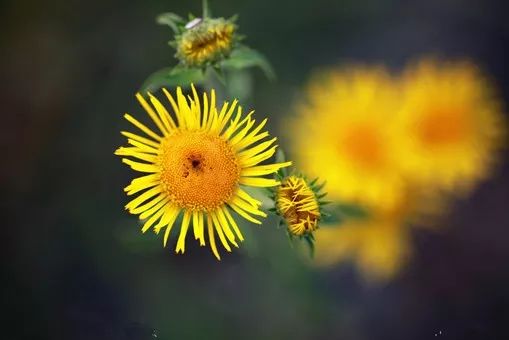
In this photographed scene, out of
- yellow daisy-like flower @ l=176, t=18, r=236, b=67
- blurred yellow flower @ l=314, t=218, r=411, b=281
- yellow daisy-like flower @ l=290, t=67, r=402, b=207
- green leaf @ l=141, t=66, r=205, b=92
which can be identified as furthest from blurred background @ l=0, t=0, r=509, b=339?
yellow daisy-like flower @ l=176, t=18, r=236, b=67

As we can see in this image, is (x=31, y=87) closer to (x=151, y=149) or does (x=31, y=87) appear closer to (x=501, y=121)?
(x=151, y=149)

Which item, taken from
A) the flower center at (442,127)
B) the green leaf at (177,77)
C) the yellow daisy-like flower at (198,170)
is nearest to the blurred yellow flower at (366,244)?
the flower center at (442,127)

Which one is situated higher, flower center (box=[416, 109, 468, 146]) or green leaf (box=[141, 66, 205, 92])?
flower center (box=[416, 109, 468, 146])

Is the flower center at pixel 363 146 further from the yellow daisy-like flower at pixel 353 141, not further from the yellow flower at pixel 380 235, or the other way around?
the yellow flower at pixel 380 235

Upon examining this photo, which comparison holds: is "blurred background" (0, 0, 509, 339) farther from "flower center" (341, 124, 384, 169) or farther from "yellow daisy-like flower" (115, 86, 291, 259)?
"yellow daisy-like flower" (115, 86, 291, 259)

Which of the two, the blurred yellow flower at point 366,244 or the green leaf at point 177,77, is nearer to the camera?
the green leaf at point 177,77

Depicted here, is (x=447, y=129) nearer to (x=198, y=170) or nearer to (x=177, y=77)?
(x=177, y=77)
